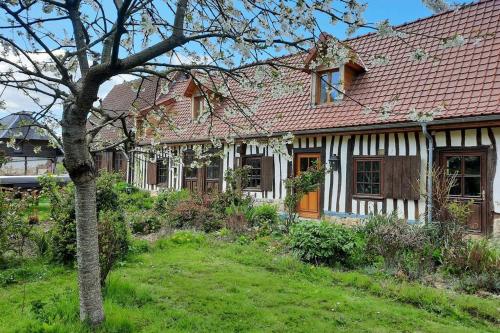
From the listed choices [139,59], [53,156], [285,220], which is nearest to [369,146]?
[285,220]

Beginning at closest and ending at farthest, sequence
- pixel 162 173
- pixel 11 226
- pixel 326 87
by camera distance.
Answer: pixel 11 226 < pixel 326 87 < pixel 162 173

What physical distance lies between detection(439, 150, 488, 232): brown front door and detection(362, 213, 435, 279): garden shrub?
6.16 feet

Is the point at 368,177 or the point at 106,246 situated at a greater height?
the point at 368,177

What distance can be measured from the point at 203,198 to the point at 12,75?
7.82 meters

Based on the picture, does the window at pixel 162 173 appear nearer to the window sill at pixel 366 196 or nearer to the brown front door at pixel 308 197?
the brown front door at pixel 308 197

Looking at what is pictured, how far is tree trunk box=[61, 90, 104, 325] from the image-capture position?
3225mm

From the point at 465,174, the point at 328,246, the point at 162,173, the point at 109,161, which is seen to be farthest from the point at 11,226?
the point at 109,161

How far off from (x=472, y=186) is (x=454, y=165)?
57 cm

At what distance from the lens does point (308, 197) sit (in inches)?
440

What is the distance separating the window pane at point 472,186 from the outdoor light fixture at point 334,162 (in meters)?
3.08

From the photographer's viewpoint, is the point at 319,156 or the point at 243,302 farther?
the point at 319,156

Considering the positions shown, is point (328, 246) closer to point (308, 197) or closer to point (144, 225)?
point (308, 197)

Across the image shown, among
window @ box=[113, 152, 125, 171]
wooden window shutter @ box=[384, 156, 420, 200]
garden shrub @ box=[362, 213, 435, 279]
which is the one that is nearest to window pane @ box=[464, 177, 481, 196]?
wooden window shutter @ box=[384, 156, 420, 200]

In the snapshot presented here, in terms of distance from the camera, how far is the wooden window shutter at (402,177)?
8648 mm
